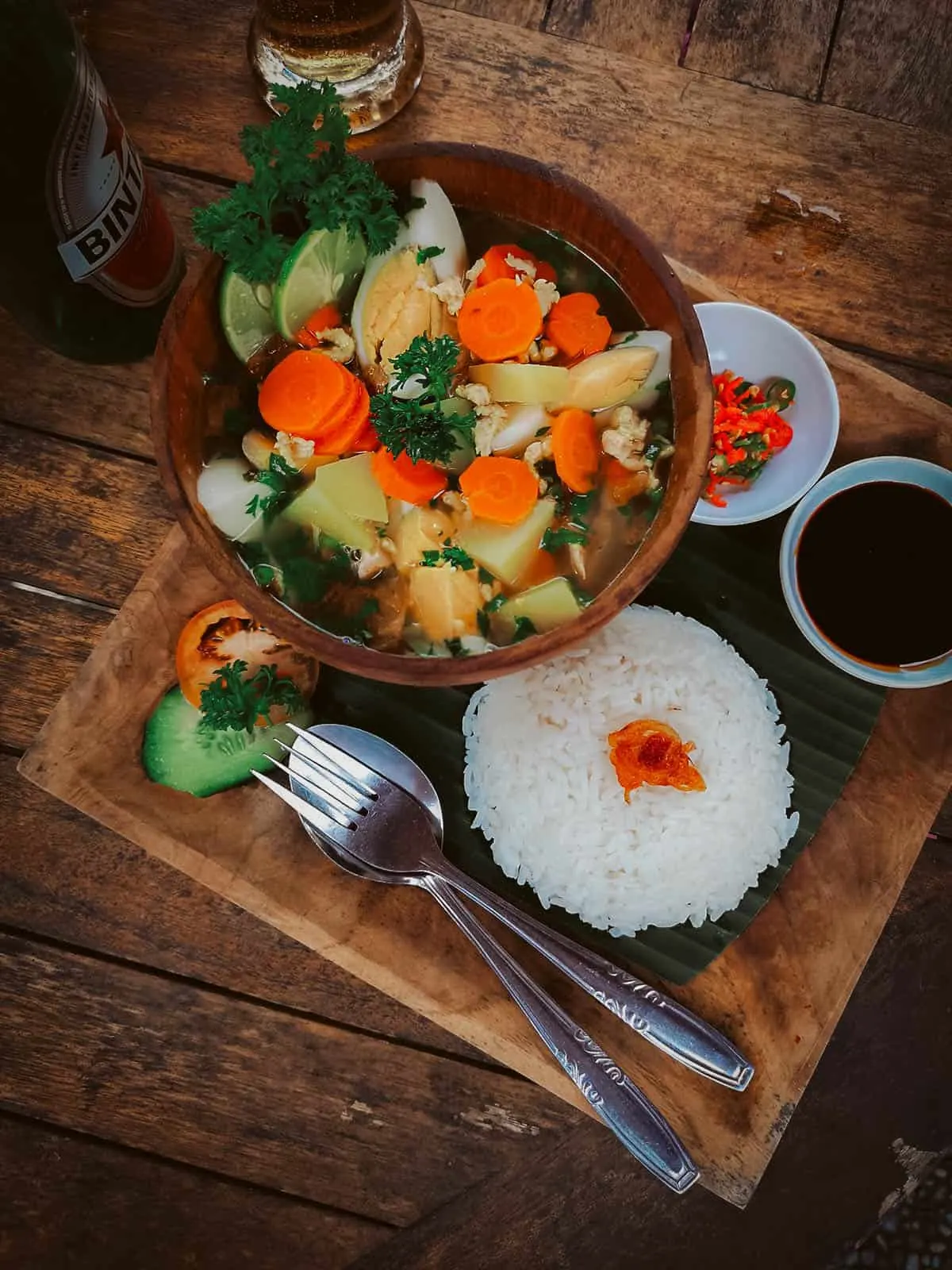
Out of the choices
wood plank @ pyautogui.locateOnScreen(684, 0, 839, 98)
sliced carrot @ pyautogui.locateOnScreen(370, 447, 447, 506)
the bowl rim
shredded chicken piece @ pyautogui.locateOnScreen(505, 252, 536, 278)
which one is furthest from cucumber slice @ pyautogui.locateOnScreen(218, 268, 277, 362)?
wood plank @ pyautogui.locateOnScreen(684, 0, 839, 98)

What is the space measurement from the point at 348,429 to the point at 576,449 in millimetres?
327

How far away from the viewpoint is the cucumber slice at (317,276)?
54.1 inches

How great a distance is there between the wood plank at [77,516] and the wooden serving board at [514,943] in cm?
21

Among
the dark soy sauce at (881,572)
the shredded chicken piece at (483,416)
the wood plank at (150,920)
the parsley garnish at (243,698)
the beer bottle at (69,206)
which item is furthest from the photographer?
the wood plank at (150,920)

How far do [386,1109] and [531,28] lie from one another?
209 centimetres

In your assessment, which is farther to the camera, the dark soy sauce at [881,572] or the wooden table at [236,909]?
the wooden table at [236,909]

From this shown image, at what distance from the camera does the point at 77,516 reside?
1863mm

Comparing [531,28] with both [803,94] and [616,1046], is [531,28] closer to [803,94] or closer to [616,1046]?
[803,94]

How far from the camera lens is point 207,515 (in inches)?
54.2

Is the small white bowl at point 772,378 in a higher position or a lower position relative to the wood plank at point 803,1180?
higher

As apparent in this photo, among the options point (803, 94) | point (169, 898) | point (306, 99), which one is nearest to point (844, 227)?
point (803, 94)

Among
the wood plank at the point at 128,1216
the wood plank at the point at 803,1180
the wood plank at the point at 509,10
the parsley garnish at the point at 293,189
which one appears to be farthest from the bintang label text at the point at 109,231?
the wood plank at the point at 803,1180

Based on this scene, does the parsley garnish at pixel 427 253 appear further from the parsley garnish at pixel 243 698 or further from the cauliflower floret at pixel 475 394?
the parsley garnish at pixel 243 698

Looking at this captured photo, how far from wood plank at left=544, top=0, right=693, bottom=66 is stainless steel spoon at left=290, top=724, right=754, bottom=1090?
1.50 metres
